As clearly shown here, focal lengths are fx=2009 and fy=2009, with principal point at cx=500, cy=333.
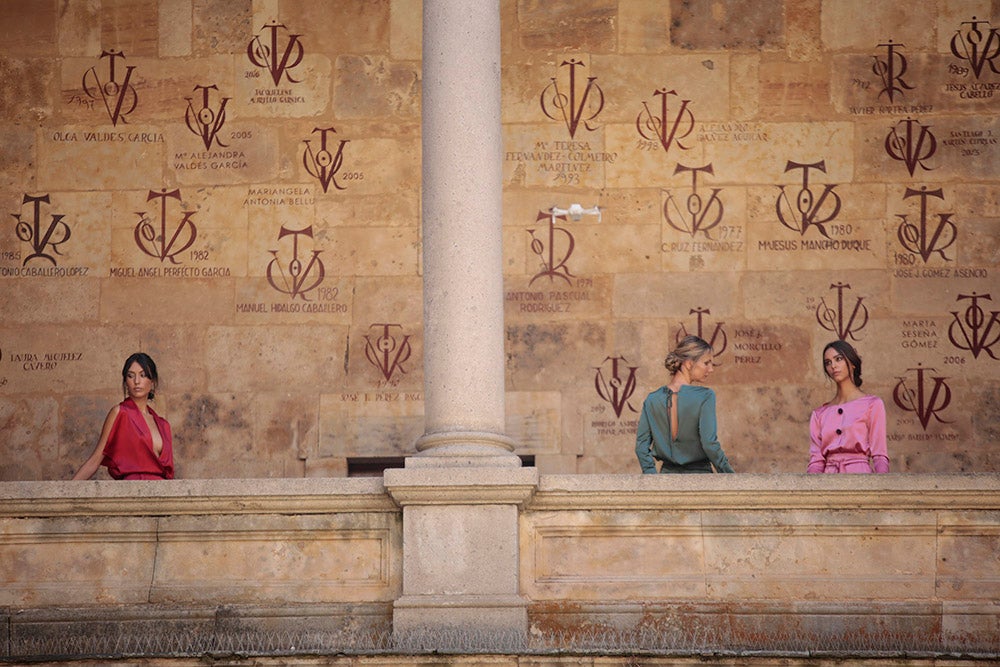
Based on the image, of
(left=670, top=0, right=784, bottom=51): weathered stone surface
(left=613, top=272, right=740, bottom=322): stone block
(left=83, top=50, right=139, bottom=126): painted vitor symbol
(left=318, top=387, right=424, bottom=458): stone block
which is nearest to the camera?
(left=318, top=387, right=424, bottom=458): stone block

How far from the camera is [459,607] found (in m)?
12.0

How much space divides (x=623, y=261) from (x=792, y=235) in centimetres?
141

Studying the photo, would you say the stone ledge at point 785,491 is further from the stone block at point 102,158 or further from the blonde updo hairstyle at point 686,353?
the stone block at point 102,158

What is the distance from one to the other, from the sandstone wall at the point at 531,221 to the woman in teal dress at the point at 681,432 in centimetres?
318

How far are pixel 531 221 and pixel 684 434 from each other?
4242 mm

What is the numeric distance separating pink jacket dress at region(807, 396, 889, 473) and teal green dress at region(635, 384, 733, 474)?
2.62ft

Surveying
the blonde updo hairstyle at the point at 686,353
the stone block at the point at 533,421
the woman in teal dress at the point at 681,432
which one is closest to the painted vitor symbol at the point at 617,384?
the stone block at the point at 533,421

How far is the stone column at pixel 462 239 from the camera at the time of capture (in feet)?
41.5

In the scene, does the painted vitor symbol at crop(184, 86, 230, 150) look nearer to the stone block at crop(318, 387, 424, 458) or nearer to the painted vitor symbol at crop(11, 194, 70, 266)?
the painted vitor symbol at crop(11, 194, 70, 266)

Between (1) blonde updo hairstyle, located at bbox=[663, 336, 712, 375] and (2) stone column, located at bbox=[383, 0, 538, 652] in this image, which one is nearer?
(2) stone column, located at bbox=[383, 0, 538, 652]

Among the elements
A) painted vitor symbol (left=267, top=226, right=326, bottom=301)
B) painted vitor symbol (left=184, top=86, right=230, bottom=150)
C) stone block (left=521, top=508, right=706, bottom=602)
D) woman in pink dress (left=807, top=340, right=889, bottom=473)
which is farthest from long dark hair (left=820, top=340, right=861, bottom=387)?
painted vitor symbol (left=184, top=86, right=230, bottom=150)

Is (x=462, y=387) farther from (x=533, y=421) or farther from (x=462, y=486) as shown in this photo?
(x=533, y=421)

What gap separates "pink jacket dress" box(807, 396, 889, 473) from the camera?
13.1 m

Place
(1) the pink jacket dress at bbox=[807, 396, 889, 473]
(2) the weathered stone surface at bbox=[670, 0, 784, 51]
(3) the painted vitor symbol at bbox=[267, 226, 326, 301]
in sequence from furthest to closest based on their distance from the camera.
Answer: (2) the weathered stone surface at bbox=[670, 0, 784, 51] → (3) the painted vitor symbol at bbox=[267, 226, 326, 301] → (1) the pink jacket dress at bbox=[807, 396, 889, 473]
